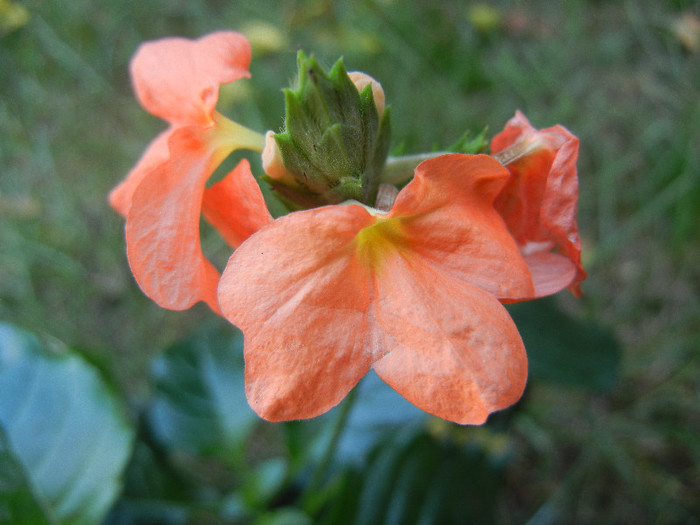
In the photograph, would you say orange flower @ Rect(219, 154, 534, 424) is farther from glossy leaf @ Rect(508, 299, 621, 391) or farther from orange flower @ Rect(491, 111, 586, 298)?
glossy leaf @ Rect(508, 299, 621, 391)

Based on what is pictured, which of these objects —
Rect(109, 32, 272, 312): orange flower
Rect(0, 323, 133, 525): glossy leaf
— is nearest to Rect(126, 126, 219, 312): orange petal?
Rect(109, 32, 272, 312): orange flower

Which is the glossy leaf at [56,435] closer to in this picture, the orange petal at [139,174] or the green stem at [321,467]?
the green stem at [321,467]

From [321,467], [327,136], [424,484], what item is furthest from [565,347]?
[327,136]

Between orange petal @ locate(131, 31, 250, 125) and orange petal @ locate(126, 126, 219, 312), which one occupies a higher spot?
orange petal @ locate(131, 31, 250, 125)

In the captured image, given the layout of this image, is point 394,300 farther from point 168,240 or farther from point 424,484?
point 424,484

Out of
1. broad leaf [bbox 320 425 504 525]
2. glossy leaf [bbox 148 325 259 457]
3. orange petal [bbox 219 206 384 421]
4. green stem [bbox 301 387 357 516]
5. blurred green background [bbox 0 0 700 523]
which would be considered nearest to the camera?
orange petal [bbox 219 206 384 421]

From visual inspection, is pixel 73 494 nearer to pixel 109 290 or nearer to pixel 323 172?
pixel 323 172
